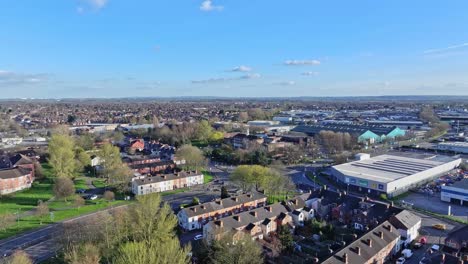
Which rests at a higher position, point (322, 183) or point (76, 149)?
point (76, 149)

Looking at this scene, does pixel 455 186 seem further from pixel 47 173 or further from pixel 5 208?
pixel 47 173

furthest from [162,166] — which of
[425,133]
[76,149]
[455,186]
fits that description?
[425,133]

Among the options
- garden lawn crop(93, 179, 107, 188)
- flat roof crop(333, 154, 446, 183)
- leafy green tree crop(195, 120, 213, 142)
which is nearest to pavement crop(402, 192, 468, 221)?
flat roof crop(333, 154, 446, 183)

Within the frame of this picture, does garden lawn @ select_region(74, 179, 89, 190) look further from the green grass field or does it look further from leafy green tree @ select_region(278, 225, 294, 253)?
leafy green tree @ select_region(278, 225, 294, 253)

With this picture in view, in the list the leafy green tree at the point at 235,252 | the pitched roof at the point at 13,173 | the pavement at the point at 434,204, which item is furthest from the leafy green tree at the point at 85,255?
the pavement at the point at 434,204

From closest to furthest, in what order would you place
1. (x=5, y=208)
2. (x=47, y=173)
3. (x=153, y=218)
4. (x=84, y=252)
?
(x=84, y=252) < (x=153, y=218) < (x=5, y=208) < (x=47, y=173)

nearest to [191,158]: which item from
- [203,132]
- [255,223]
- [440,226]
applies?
[255,223]

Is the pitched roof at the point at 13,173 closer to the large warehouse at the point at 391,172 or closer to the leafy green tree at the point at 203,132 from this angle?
the leafy green tree at the point at 203,132
